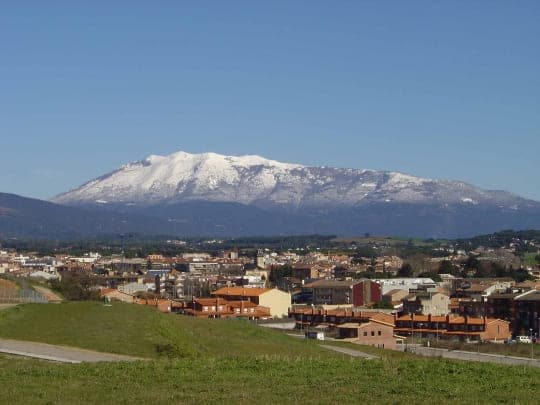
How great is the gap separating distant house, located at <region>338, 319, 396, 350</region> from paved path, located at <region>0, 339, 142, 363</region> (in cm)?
2822

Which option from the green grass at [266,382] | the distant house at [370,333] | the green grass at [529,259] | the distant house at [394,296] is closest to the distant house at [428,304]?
the distant house at [394,296]

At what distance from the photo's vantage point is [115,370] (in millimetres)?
22125

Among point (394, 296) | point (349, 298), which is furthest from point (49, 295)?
point (394, 296)

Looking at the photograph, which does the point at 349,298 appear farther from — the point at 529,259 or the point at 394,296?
the point at 529,259

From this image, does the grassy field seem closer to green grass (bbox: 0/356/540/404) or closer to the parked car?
green grass (bbox: 0/356/540/404)

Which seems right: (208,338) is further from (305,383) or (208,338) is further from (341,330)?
(341,330)

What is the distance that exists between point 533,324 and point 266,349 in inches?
1538

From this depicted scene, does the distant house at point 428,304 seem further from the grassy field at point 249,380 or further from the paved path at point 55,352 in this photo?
the paved path at point 55,352

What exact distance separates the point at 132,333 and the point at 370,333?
27.0 m

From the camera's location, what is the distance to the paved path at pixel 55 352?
26281mm

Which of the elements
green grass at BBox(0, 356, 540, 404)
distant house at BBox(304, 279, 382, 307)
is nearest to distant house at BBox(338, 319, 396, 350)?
green grass at BBox(0, 356, 540, 404)

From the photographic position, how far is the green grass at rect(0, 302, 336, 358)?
3028 centimetres

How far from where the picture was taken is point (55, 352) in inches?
1097

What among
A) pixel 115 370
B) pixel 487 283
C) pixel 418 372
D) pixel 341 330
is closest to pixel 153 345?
pixel 115 370
